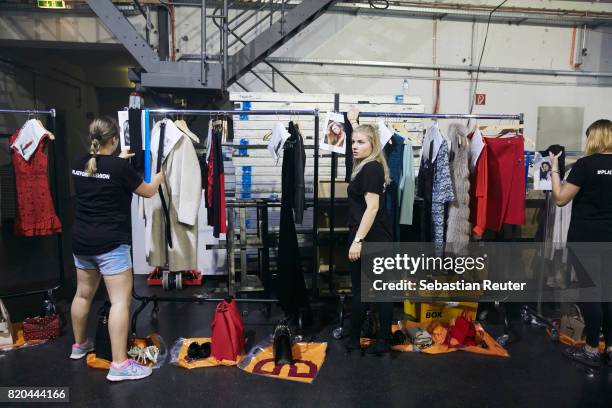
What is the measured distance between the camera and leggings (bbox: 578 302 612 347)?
263 cm

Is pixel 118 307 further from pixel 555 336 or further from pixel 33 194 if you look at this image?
pixel 555 336

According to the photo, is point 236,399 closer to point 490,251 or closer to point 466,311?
point 466,311

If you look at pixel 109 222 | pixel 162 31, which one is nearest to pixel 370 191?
pixel 109 222

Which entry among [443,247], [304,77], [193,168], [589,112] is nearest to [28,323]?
[193,168]

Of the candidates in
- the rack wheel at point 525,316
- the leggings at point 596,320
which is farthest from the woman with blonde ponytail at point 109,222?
the rack wheel at point 525,316

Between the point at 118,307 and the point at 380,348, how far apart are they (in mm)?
1762

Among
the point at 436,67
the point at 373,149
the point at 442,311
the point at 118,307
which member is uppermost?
the point at 436,67

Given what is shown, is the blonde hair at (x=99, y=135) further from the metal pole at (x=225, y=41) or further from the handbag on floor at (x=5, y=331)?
Result: the metal pole at (x=225, y=41)

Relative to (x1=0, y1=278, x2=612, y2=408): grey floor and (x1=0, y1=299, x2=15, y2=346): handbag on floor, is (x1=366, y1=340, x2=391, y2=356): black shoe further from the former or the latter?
(x1=0, y1=299, x2=15, y2=346): handbag on floor

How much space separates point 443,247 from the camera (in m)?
3.18

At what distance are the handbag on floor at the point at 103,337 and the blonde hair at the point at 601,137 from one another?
332cm

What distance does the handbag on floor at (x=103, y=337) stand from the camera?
2629mm

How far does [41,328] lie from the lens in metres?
3.02

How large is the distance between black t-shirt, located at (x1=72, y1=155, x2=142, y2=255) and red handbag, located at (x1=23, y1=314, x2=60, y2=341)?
107 cm
